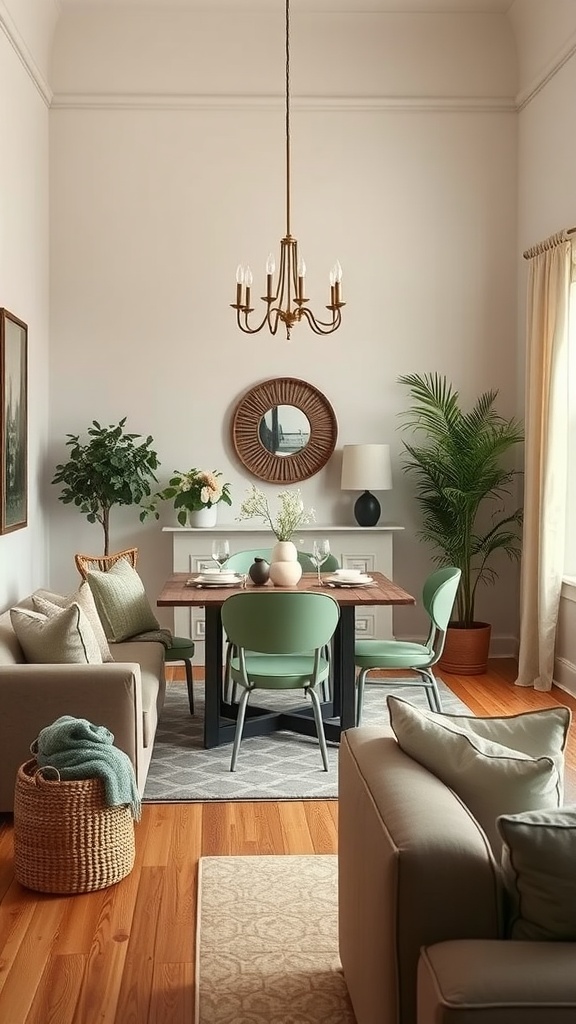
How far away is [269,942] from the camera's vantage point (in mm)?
2895

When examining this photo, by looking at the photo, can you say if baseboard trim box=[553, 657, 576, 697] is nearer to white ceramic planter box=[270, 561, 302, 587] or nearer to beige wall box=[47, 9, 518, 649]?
beige wall box=[47, 9, 518, 649]

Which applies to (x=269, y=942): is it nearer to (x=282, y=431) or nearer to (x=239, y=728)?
(x=239, y=728)

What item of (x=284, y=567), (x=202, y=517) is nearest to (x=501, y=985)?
(x=284, y=567)

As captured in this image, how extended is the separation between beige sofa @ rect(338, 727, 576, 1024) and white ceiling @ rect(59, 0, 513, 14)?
591 centimetres

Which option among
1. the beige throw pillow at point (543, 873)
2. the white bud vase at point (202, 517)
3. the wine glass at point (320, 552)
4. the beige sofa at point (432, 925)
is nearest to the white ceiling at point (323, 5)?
the white bud vase at point (202, 517)

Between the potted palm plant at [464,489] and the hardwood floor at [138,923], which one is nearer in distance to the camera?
the hardwood floor at [138,923]

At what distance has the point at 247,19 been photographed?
691 cm

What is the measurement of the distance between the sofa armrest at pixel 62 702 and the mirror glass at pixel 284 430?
3492mm

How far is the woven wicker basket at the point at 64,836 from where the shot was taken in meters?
3.23

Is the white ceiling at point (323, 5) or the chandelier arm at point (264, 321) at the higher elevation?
the white ceiling at point (323, 5)

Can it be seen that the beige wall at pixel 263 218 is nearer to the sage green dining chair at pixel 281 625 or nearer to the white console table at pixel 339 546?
the white console table at pixel 339 546

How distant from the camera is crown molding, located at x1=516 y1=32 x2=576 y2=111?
5.91 meters

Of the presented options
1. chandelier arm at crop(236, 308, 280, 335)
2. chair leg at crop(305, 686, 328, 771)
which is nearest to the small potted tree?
chandelier arm at crop(236, 308, 280, 335)

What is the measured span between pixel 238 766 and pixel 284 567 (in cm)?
103
